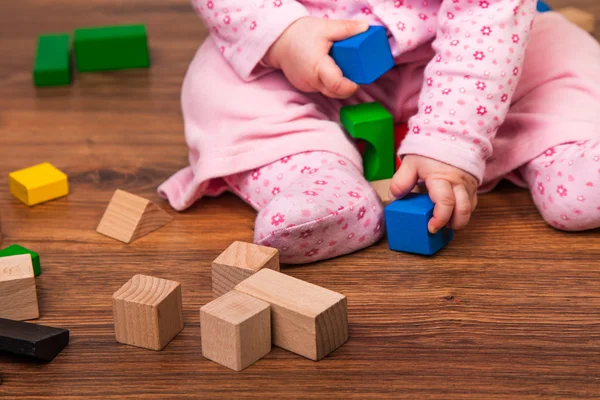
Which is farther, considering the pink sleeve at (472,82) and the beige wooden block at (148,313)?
the pink sleeve at (472,82)

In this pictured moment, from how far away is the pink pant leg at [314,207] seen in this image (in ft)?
3.33

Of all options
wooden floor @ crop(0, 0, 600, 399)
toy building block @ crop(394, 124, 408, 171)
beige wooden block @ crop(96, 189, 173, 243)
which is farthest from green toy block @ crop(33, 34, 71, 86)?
toy building block @ crop(394, 124, 408, 171)

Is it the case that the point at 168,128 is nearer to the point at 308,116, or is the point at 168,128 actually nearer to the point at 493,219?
the point at 308,116

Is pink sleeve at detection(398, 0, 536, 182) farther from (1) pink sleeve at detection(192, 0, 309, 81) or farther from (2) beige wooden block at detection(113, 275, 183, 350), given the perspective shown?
(2) beige wooden block at detection(113, 275, 183, 350)

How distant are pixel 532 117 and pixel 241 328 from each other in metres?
0.56

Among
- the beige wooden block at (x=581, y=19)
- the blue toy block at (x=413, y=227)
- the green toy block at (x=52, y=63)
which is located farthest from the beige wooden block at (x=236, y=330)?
the beige wooden block at (x=581, y=19)

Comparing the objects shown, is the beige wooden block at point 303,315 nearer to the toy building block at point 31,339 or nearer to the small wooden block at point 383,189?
the toy building block at point 31,339

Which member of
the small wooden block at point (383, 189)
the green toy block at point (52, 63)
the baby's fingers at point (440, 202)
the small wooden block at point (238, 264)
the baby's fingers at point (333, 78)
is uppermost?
the baby's fingers at point (333, 78)

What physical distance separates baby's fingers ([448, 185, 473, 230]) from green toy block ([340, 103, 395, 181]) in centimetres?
17

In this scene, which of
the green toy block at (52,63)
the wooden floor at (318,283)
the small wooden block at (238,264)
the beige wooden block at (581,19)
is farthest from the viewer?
the beige wooden block at (581,19)

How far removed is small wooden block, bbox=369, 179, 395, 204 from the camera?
3.90 feet

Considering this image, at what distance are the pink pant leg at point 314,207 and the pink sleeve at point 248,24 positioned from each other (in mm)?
154

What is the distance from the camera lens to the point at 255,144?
1185mm

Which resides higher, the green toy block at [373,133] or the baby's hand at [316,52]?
the baby's hand at [316,52]
